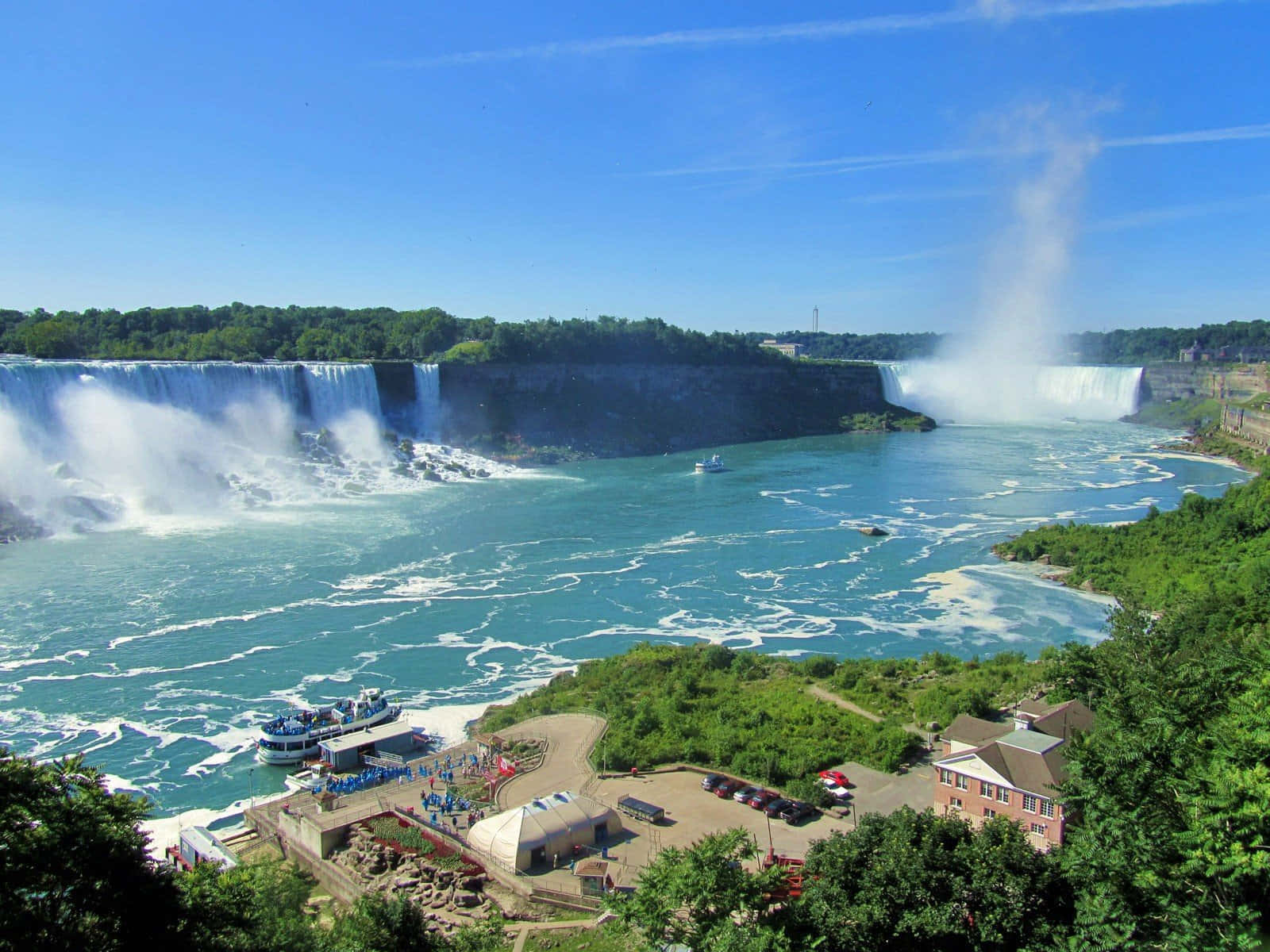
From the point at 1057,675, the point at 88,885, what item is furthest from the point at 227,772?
the point at 1057,675

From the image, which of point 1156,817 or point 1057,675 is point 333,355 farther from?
point 1156,817

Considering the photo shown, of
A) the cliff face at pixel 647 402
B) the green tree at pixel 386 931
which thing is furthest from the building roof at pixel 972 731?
the cliff face at pixel 647 402

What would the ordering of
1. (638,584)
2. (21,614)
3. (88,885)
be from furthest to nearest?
(638,584), (21,614), (88,885)

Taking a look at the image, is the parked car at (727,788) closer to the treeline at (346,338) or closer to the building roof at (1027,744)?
the building roof at (1027,744)

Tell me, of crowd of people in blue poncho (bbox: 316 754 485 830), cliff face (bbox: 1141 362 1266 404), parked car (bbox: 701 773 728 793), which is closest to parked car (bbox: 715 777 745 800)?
parked car (bbox: 701 773 728 793)

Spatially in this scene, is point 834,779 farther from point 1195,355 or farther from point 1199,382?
point 1195,355

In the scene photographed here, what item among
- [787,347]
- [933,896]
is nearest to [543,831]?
[933,896]

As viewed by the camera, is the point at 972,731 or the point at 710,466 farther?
the point at 710,466
